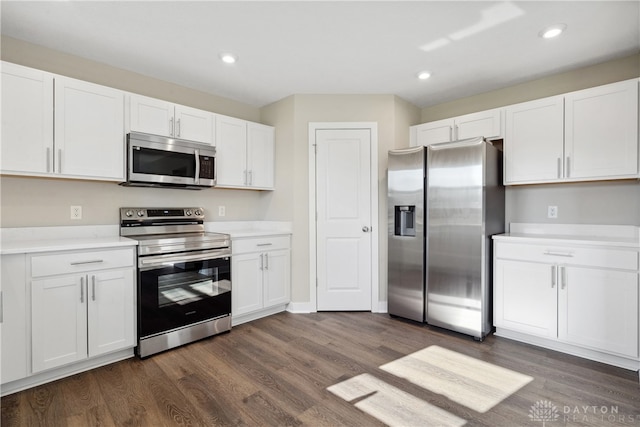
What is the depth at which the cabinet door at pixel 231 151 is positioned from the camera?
3.31m

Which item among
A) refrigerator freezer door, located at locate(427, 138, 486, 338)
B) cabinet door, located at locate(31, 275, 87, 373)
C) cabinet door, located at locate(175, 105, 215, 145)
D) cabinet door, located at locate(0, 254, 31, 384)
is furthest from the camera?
cabinet door, located at locate(175, 105, 215, 145)

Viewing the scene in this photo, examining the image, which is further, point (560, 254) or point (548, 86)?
point (548, 86)

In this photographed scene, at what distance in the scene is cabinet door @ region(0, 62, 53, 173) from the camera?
213cm

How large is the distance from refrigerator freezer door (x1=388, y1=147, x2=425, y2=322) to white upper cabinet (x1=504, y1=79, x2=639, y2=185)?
2.85 ft

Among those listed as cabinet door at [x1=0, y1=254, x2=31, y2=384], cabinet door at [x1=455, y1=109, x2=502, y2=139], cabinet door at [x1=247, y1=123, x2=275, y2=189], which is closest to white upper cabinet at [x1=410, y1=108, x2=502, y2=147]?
cabinet door at [x1=455, y1=109, x2=502, y2=139]

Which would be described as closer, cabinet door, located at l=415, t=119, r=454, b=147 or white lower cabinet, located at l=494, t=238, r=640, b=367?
white lower cabinet, located at l=494, t=238, r=640, b=367

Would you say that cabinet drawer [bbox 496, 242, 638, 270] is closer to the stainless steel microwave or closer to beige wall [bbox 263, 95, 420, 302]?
beige wall [bbox 263, 95, 420, 302]

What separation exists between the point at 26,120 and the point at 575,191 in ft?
14.8

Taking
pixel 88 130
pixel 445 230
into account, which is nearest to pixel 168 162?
pixel 88 130

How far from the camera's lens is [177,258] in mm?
2635

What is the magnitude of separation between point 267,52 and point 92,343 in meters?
2.62

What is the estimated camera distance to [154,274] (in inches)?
98.3

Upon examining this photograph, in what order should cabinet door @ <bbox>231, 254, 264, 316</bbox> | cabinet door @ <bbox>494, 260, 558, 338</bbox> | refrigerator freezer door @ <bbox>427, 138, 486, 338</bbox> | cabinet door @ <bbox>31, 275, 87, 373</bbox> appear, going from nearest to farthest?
cabinet door @ <bbox>31, 275, 87, 373</bbox> → cabinet door @ <bbox>494, 260, 558, 338</bbox> → refrigerator freezer door @ <bbox>427, 138, 486, 338</bbox> → cabinet door @ <bbox>231, 254, 264, 316</bbox>

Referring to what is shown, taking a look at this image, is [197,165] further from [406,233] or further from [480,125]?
[480,125]
